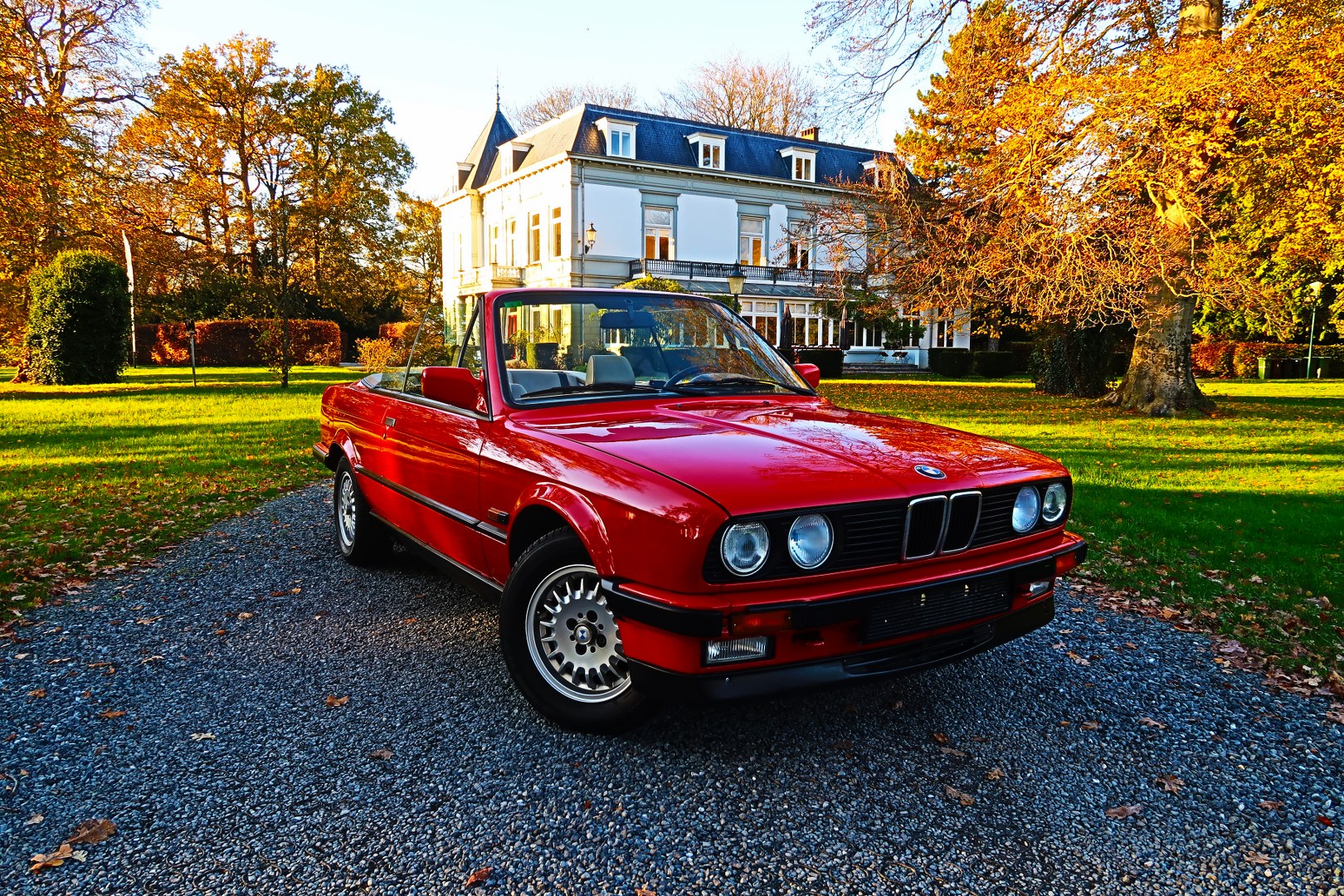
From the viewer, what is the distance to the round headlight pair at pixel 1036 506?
10.7ft

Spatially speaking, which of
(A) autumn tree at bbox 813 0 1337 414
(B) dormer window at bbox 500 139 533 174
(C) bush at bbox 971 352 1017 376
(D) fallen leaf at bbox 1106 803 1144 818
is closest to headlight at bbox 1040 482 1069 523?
(D) fallen leaf at bbox 1106 803 1144 818

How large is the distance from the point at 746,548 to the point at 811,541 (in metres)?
0.22

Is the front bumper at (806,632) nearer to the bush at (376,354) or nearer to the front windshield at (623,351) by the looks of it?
the front windshield at (623,351)

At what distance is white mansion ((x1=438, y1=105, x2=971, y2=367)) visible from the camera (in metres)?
36.3

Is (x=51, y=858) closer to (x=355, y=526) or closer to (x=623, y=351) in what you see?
(x=623, y=351)

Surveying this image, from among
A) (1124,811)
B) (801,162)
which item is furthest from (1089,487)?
(801,162)

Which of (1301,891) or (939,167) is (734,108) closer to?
(939,167)

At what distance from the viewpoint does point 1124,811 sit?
2789 mm

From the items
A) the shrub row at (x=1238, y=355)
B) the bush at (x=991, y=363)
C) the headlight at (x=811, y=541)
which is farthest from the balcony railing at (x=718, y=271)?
→ the headlight at (x=811, y=541)

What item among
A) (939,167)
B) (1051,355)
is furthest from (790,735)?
(1051,355)

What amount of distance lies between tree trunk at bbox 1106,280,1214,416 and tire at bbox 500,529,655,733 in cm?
1576

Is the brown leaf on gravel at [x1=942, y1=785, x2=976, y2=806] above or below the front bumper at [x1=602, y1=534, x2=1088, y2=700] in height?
below

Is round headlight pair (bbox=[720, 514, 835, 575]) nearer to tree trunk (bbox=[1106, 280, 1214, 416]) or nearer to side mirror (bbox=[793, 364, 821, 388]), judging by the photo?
side mirror (bbox=[793, 364, 821, 388])

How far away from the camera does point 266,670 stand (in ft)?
12.8
